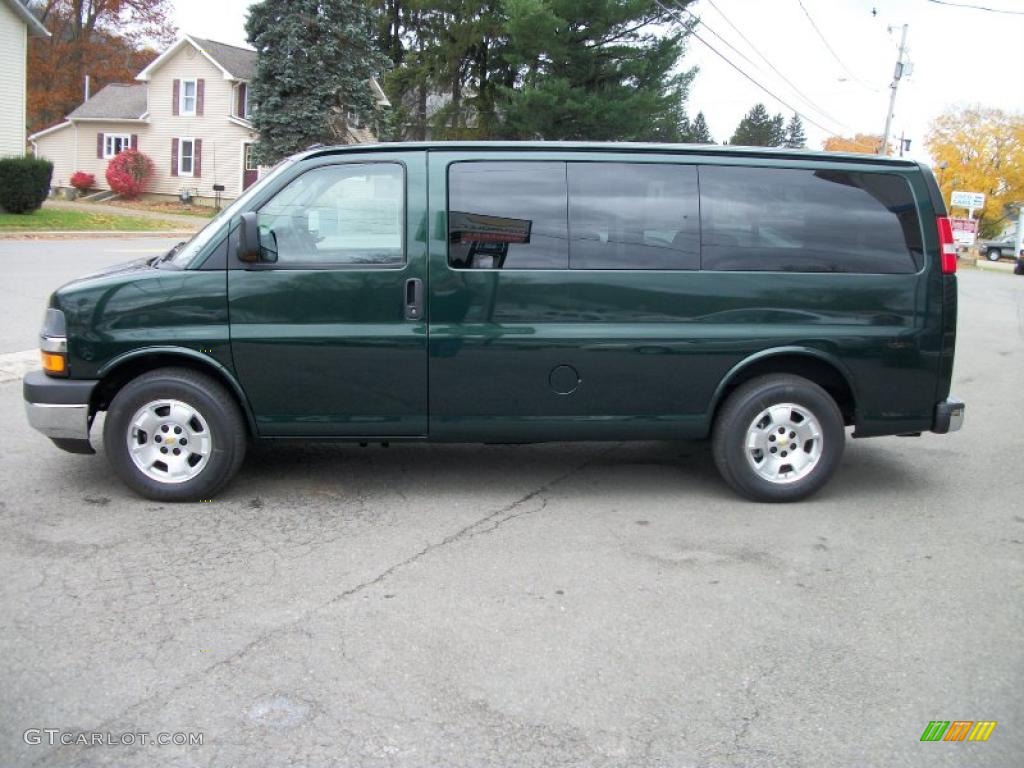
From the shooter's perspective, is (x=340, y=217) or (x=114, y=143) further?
(x=114, y=143)

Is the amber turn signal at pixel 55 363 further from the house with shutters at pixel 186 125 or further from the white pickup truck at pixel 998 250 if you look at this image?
the white pickup truck at pixel 998 250

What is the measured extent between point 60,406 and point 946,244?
5168 millimetres

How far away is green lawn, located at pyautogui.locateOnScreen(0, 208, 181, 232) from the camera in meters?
25.1

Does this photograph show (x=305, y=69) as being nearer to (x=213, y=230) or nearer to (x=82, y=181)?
(x=82, y=181)

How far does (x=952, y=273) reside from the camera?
5.73m

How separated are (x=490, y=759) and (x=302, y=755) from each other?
0.60m

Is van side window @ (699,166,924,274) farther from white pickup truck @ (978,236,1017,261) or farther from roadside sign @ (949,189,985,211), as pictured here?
white pickup truck @ (978,236,1017,261)

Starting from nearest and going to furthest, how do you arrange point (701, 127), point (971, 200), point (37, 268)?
point (37, 268)
point (971, 200)
point (701, 127)

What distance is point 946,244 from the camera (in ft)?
18.5

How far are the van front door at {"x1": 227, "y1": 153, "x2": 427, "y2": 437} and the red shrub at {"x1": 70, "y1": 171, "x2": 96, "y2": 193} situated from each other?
144ft

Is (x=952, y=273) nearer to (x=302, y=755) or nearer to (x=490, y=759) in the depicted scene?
(x=490, y=759)

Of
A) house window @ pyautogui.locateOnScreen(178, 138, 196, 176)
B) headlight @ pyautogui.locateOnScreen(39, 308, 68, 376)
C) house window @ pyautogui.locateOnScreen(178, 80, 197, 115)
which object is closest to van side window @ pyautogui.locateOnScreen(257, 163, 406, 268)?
headlight @ pyautogui.locateOnScreen(39, 308, 68, 376)

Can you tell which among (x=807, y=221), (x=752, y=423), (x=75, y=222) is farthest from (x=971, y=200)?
(x=752, y=423)

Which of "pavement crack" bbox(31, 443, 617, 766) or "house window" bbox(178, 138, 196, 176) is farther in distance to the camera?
"house window" bbox(178, 138, 196, 176)
